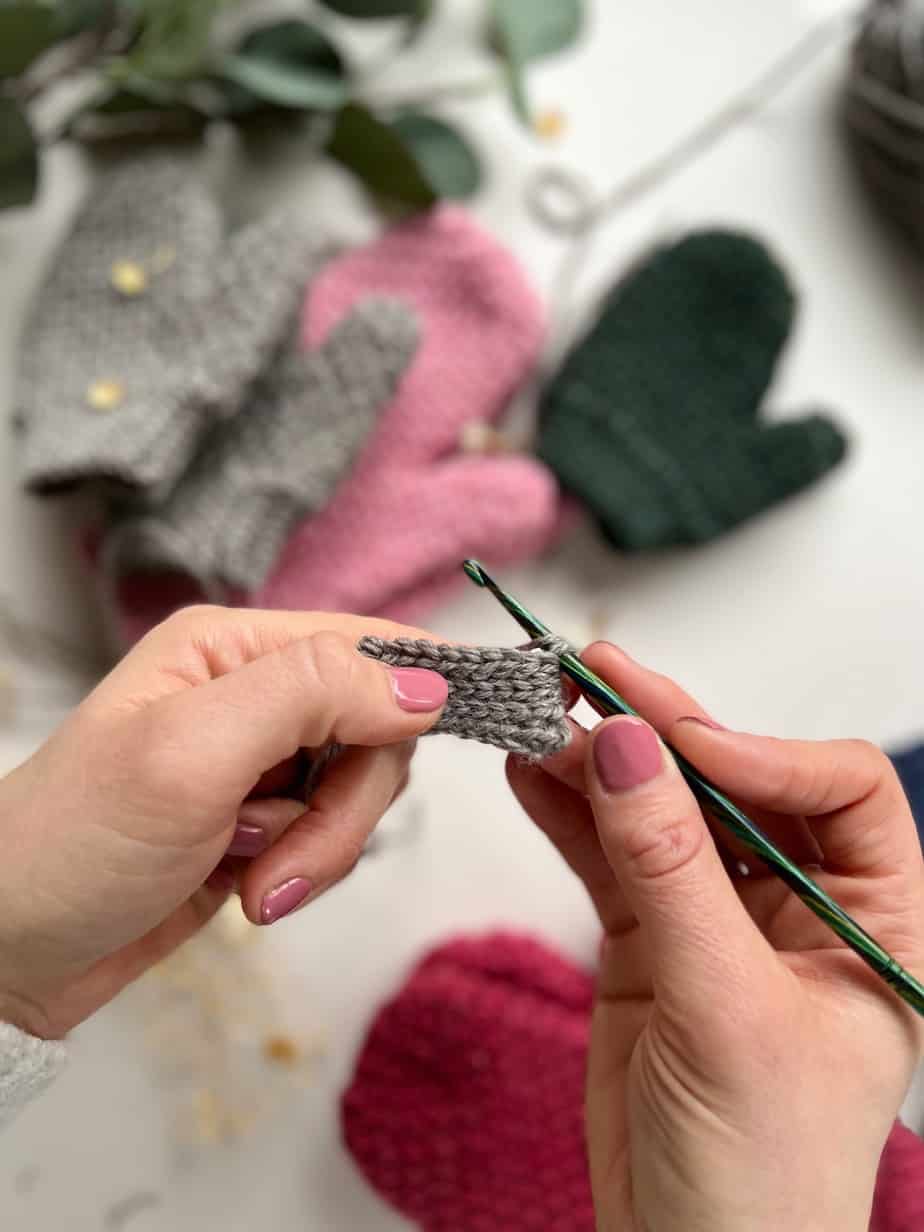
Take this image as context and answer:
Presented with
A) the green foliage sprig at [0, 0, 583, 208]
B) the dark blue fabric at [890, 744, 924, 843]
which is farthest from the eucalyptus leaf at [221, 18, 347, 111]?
the dark blue fabric at [890, 744, 924, 843]

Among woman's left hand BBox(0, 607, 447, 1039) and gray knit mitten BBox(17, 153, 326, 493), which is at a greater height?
gray knit mitten BBox(17, 153, 326, 493)

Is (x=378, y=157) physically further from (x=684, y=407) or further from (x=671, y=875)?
(x=671, y=875)

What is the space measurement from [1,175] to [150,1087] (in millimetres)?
827

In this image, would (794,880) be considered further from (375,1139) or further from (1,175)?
(1,175)

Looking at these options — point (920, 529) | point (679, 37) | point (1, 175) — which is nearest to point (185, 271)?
point (1, 175)

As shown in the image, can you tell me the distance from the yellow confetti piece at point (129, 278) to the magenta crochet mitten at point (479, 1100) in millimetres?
713

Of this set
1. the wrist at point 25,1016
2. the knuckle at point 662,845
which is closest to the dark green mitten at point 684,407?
the knuckle at point 662,845

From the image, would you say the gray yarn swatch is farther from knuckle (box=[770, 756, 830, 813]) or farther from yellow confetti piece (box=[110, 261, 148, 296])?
yellow confetti piece (box=[110, 261, 148, 296])

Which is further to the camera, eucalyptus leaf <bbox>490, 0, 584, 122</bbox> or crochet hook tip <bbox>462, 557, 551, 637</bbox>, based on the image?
eucalyptus leaf <bbox>490, 0, 584, 122</bbox>

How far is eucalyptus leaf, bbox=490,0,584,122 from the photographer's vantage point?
1.02 m

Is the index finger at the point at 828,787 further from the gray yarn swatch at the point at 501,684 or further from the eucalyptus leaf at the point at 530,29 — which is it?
the eucalyptus leaf at the point at 530,29

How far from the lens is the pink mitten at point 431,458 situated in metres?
1.02

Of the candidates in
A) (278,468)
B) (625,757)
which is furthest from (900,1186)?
(278,468)

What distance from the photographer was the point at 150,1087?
0.94 m
